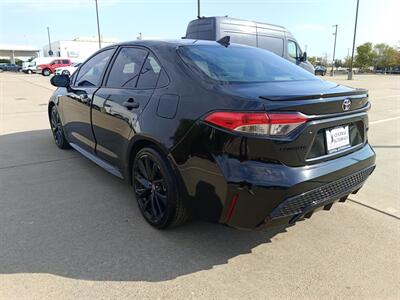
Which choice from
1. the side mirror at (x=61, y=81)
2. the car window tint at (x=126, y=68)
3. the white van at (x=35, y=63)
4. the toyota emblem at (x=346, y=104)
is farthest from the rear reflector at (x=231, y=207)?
the white van at (x=35, y=63)

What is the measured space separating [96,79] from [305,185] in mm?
2756

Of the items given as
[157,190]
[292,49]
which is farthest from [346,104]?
[292,49]

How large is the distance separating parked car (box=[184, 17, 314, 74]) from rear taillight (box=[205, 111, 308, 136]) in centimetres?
868

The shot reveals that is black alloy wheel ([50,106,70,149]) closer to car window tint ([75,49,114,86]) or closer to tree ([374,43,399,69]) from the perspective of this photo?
car window tint ([75,49,114,86])

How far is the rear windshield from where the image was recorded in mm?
2738

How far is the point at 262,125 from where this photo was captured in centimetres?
216

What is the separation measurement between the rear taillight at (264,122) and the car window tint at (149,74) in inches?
39.3

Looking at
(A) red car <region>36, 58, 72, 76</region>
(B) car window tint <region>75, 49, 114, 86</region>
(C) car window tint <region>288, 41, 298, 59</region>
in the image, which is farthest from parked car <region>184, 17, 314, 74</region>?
(A) red car <region>36, 58, 72, 76</region>

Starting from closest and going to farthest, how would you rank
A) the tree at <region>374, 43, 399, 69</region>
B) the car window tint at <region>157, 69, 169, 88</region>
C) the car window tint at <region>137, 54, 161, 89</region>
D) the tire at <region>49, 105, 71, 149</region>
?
the car window tint at <region>157, 69, 169, 88</region>
the car window tint at <region>137, 54, 161, 89</region>
the tire at <region>49, 105, 71, 149</region>
the tree at <region>374, 43, 399, 69</region>

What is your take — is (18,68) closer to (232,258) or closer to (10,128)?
(10,128)

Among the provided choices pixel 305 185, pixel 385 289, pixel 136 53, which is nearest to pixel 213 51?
pixel 136 53

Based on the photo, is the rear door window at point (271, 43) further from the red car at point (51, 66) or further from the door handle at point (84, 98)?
the red car at point (51, 66)

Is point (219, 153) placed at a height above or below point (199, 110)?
below

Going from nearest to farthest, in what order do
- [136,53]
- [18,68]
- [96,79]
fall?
[136,53] → [96,79] → [18,68]
